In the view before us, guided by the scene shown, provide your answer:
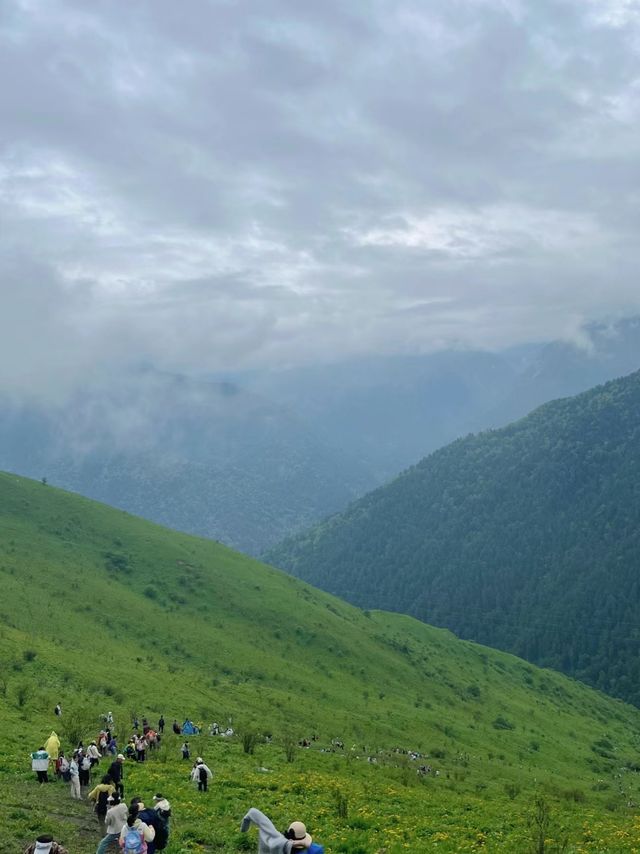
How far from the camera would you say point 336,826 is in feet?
95.7

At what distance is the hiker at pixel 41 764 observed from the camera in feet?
108

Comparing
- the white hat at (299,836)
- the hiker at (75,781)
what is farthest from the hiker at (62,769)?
the white hat at (299,836)

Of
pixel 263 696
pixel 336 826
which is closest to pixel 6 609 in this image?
pixel 263 696

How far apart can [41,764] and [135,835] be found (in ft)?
46.2

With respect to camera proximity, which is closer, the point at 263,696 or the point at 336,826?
the point at 336,826

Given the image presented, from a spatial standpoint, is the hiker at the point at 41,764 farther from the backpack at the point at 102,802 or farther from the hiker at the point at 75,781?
the backpack at the point at 102,802

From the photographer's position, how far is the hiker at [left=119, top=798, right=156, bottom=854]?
2150 centimetres

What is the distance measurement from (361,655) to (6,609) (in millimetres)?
52764

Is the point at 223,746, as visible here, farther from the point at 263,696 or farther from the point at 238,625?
the point at 238,625

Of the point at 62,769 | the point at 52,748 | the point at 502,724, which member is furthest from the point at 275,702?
the point at 62,769

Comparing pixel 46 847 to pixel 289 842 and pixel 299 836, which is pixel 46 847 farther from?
pixel 299 836

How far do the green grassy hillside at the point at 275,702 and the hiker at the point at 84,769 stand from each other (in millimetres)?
945

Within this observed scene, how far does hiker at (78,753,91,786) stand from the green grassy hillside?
95cm

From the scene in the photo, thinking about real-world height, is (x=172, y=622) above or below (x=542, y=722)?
above
